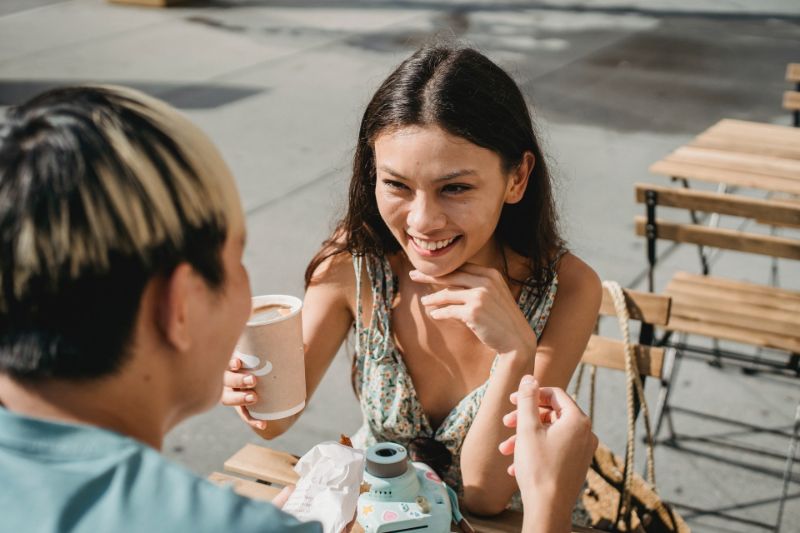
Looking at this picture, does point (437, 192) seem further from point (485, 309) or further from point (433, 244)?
point (485, 309)

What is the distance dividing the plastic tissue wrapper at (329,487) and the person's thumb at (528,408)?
341mm

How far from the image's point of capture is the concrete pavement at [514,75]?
372cm

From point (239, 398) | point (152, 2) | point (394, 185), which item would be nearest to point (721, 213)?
point (394, 185)

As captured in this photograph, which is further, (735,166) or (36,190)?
(735,166)

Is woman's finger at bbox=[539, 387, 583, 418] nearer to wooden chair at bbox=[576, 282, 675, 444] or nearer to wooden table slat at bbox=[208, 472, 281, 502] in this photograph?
wooden table slat at bbox=[208, 472, 281, 502]

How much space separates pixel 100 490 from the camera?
899mm

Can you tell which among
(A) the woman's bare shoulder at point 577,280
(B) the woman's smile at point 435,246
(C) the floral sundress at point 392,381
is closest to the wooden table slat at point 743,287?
(A) the woman's bare shoulder at point 577,280

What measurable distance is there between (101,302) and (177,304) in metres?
0.09

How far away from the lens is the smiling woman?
76.2 inches

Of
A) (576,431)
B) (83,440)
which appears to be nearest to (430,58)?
(576,431)

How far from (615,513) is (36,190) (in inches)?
81.0

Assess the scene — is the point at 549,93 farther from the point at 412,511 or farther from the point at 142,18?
the point at 412,511

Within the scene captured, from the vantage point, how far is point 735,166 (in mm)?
3973

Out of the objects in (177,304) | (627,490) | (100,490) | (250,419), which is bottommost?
(627,490)
